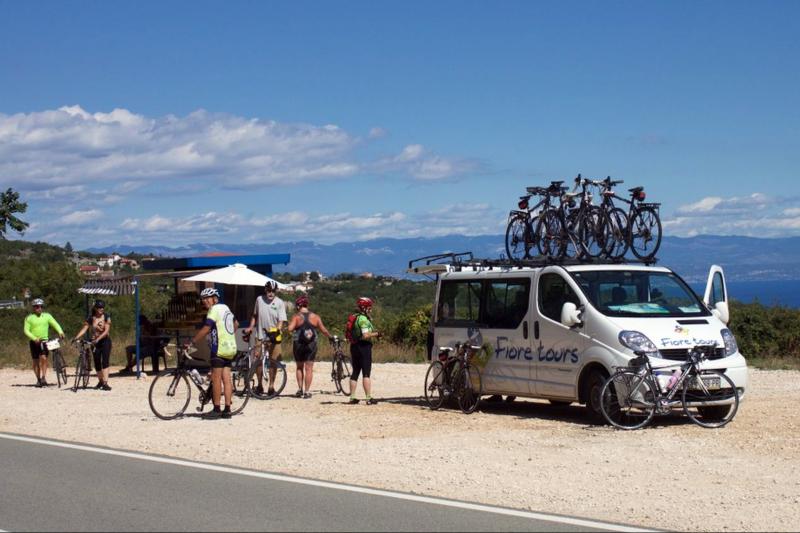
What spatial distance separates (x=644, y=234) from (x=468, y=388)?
3.89m

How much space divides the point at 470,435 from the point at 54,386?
39.5 ft

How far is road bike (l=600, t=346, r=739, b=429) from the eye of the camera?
13805mm

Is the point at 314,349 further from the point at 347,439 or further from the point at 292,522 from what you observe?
the point at 292,522

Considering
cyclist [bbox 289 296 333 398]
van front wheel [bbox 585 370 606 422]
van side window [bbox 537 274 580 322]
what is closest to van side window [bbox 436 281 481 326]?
van side window [bbox 537 274 580 322]

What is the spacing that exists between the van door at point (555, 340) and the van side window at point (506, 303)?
35cm

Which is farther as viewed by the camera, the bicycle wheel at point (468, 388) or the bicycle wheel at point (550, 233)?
the bicycle wheel at point (550, 233)

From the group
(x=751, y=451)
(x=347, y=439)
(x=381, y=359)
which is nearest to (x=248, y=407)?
(x=347, y=439)

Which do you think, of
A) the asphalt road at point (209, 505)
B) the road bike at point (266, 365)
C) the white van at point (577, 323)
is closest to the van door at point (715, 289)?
the white van at point (577, 323)

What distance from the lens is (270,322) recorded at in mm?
19203

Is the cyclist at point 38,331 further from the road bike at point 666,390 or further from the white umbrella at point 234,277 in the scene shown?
the road bike at point 666,390

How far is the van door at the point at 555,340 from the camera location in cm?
1492

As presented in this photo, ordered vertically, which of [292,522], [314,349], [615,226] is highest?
[615,226]

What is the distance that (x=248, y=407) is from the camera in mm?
17750

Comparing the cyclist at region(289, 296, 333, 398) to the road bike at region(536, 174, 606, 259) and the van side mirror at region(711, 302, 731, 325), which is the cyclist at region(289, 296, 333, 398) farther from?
the van side mirror at region(711, 302, 731, 325)
